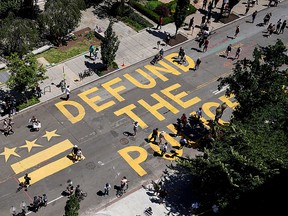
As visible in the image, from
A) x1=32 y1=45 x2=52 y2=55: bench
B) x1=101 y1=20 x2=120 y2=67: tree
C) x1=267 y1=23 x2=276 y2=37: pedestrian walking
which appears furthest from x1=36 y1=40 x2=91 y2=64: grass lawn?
x1=267 y1=23 x2=276 y2=37: pedestrian walking

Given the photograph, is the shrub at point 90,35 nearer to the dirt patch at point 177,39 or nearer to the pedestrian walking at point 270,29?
the dirt patch at point 177,39

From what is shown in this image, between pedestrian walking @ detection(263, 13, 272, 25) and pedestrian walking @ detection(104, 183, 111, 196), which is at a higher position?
pedestrian walking @ detection(263, 13, 272, 25)

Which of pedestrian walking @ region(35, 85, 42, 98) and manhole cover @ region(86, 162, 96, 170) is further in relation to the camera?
pedestrian walking @ region(35, 85, 42, 98)

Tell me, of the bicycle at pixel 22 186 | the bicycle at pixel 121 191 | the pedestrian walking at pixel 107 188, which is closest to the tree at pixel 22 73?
the bicycle at pixel 22 186

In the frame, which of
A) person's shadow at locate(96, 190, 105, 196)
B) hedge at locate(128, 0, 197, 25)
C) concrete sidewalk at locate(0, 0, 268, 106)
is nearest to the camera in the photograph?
person's shadow at locate(96, 190, 105, 196)

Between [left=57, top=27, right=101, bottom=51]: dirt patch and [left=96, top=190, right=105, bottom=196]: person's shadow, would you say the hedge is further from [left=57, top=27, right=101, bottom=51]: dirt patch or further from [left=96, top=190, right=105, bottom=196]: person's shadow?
[left=96, top=190, right=105, bottom=196]: person's shadow

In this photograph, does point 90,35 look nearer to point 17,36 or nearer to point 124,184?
point 17,36

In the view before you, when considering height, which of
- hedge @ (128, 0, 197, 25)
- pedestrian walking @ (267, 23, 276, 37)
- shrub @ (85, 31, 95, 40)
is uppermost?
pedestrian walking @ (267, 23, 276, 37)
